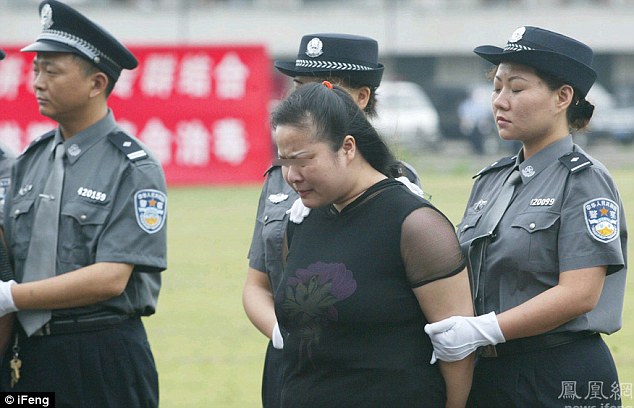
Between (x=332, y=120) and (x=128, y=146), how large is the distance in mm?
1185

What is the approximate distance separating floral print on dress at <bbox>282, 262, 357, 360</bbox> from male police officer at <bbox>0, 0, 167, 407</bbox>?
36.3 inches

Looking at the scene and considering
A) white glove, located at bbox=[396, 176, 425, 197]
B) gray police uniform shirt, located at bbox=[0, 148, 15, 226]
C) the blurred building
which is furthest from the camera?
the blurred building

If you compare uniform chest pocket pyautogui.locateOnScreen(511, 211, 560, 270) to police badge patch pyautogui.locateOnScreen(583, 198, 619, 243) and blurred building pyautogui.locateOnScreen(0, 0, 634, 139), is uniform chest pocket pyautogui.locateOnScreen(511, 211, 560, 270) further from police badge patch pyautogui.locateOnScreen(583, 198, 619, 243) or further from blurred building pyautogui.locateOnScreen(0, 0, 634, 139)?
blurred building pyautogui.locateOnScreen(0, 0, 634, 139)

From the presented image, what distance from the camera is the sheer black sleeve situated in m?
2.75

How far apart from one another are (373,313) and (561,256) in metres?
0.62

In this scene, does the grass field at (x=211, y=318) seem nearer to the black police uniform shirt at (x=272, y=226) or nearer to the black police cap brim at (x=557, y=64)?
the black police uniform shirt at (x=272, y=226)

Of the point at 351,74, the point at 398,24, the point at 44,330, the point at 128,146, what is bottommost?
the point at 44,330

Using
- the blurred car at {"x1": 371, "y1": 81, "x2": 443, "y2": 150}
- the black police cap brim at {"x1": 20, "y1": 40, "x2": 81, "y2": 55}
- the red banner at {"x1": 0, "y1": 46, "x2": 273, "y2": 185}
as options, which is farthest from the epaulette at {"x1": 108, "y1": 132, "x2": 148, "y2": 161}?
the blurred car at {"x1": 371, "y1": 81, "x2": 443, "y2": 150}

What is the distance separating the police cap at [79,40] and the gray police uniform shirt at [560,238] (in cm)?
148

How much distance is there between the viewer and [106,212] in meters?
3.65

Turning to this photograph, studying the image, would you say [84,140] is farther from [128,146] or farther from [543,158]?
[543,158]

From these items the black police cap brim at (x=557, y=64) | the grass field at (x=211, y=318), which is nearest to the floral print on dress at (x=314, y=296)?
the black police cap brim at (x=557, y=64)

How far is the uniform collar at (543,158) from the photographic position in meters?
3.21

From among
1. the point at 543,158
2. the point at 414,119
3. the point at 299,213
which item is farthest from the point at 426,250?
the point at 414,119
